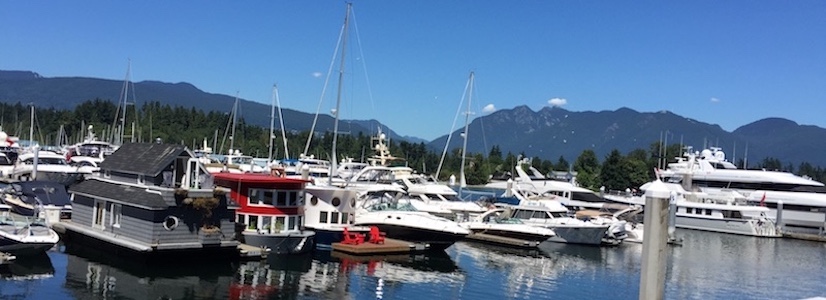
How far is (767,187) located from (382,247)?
49092mm

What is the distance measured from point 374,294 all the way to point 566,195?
141 feet

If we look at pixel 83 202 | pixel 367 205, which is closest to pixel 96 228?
pixel 83 202

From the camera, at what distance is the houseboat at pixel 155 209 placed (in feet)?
83.6

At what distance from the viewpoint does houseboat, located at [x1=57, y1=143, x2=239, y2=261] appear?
25469 mm

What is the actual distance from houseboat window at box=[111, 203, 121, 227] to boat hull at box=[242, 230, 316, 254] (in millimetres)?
4870

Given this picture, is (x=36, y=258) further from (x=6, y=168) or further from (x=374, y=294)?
(x=6, y=168)

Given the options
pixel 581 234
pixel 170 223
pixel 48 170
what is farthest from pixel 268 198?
pixel 48 170

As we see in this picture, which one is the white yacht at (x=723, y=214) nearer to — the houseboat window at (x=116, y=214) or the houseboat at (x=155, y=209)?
the houseboat at (x=155, y=209)

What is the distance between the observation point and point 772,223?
61.0 meters

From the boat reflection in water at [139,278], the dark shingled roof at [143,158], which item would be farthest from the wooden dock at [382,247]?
the dark shingled roof at [143,158]

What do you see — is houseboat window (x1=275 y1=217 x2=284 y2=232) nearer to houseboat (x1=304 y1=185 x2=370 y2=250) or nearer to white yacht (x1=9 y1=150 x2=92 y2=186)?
houseboat (x1=304 y1=185 x2=370 y2=250)

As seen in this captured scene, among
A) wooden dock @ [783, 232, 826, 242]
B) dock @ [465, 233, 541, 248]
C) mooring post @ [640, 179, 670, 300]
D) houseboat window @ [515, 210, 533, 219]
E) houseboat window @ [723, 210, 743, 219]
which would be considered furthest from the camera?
houseboat window @ [723, 210, 743, 219]

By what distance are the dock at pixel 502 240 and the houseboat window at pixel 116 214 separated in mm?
18755

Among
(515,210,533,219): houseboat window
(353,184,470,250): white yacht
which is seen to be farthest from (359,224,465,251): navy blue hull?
(515,210,533,219): houseboat window
